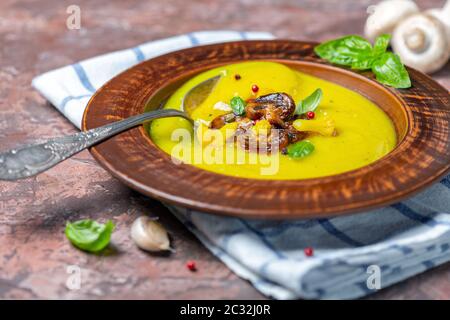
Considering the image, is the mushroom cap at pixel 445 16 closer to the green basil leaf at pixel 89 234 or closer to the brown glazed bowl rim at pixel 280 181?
the brown glazed bowl rim at pixel 280 181

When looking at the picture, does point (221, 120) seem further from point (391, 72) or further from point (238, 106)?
point (391, 72)

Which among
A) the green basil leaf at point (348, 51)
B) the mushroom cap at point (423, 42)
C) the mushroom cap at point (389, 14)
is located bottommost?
the green basil leaf at point (348, 51)

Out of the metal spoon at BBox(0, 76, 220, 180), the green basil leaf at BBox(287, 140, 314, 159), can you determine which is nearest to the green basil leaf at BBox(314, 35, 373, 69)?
the green basil leaf at BBox(287, 140, 314, 159)

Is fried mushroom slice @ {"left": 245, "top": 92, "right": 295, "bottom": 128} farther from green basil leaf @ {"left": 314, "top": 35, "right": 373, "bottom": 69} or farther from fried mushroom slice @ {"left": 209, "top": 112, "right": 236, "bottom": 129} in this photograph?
green basil leaf @ {"left": 314, "top": 35, "right": 373, "bottom": 69}

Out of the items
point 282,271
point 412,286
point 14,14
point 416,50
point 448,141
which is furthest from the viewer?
point 14,14

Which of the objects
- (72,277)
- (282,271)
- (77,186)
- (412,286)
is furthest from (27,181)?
(412,286)

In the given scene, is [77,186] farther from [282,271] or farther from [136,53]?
[136,53]

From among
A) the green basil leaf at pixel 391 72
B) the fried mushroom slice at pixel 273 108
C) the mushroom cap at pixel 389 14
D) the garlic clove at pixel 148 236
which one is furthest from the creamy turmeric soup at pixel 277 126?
the mushroom cap at pixel 389 14
